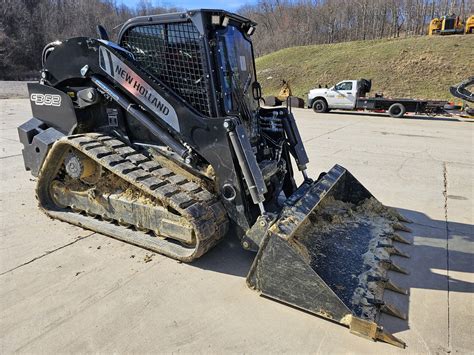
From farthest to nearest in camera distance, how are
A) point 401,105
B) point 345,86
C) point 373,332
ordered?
point 345,86
point 401,105
point 373,332

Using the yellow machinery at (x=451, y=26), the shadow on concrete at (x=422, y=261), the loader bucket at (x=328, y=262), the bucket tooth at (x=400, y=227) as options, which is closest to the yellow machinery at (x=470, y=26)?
the yellow machinery at (x=451, y=26)

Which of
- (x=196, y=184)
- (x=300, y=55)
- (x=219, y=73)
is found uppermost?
(x=219, y=73)

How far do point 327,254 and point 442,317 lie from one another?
998mm

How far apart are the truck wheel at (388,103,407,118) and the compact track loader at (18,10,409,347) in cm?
1384

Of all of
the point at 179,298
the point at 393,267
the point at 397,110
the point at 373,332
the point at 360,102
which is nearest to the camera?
the point at 373,332

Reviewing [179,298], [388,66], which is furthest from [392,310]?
[388,66]

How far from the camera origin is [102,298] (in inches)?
118

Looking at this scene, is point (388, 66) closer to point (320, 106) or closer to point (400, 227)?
point (320, 106)

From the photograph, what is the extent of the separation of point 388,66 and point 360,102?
12357 mm

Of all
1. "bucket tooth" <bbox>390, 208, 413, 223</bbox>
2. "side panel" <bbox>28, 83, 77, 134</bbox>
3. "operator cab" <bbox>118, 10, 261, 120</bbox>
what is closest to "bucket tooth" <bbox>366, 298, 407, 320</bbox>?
"bucket tooth" <bbox>390, 208, 413, 223</bbox>

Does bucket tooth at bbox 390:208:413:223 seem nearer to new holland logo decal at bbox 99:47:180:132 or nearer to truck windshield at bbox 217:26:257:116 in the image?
truck windshield at bbox 217:26:257:116

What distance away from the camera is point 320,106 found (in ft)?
61.7

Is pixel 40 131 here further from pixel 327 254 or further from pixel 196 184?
pixel 327 254

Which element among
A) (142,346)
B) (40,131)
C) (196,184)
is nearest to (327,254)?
(196,184)
